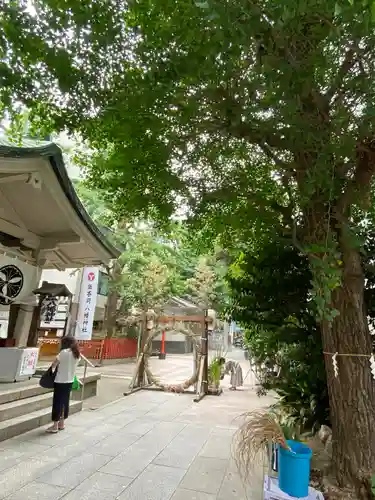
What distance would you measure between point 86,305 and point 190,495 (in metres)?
7.74

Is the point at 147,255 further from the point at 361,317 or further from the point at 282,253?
the point at 361,317

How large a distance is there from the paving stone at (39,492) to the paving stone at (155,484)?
0.68 m

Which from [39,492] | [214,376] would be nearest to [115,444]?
[39,492]

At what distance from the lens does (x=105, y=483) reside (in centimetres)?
383

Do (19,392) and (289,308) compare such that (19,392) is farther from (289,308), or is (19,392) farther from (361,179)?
(361,179)

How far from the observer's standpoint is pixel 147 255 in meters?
18.8

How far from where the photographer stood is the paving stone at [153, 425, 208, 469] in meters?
4.62

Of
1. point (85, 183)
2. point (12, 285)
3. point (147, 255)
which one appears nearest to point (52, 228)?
point (12, 285)

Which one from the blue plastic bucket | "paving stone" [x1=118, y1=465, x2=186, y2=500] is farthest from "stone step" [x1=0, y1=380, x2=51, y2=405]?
the blue plastic bucket

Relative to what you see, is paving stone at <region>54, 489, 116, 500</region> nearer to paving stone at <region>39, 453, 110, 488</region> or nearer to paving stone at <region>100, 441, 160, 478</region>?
paving stone at <region>39, 453, 110, 488</region>

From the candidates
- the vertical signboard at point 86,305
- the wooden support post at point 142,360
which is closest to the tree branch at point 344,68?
the wooden support post at point 142,360

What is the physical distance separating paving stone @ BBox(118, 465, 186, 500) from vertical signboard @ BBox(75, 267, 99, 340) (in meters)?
6.35

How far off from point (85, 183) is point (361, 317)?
4938 mm

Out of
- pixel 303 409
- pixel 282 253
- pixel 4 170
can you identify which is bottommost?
pixel 303 409
